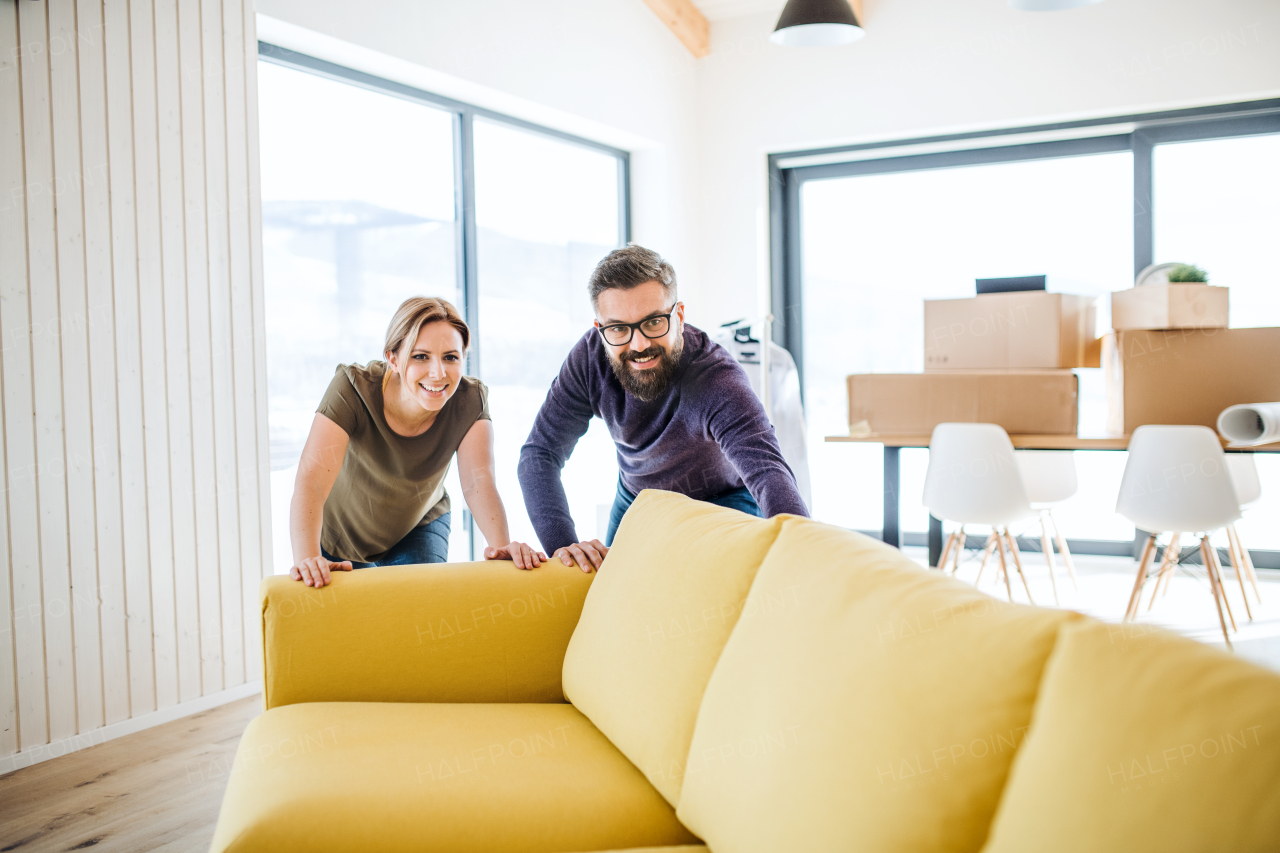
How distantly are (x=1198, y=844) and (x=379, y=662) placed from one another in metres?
1.46

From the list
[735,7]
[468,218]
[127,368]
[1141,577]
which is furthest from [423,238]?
[1141,577]

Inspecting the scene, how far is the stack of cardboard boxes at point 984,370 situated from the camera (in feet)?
10.8

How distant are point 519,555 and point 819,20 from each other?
8.48ft

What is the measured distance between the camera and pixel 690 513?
1.64m

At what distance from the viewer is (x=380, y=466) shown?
2.16 metres

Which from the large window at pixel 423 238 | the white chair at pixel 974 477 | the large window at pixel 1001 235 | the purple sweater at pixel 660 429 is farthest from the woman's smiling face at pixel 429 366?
the large window at pixel 1001 235

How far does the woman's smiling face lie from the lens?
2059mm

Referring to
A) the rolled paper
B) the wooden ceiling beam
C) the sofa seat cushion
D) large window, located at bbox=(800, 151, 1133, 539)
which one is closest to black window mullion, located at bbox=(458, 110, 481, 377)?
the wooden ceiling beam

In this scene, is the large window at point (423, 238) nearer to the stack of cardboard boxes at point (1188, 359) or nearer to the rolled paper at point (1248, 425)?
the stack of cardboard boxes at point (1188, 359)

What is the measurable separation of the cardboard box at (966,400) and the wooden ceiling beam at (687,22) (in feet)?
8.77

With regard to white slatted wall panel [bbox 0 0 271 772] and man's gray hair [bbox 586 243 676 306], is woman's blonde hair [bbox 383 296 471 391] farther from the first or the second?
white slatted wall panel [bbox 0 0 271 772]

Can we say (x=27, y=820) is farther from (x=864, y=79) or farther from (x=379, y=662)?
(x=864, y=79)

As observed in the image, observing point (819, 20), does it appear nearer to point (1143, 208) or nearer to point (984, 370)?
point (984, 370)

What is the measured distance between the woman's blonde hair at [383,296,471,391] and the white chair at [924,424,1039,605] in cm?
202
